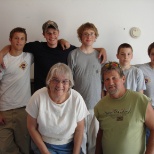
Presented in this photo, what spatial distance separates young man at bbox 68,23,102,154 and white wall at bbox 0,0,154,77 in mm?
361

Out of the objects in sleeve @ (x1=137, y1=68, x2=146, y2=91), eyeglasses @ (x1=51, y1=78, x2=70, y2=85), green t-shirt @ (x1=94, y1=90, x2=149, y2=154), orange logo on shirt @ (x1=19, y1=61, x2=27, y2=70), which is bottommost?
green t-shirt @ (x1=94, y1=90, x2=149, y2=154)

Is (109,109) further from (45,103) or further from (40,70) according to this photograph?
(40,70)

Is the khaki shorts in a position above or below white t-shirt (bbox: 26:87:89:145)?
below

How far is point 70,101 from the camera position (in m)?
1.49

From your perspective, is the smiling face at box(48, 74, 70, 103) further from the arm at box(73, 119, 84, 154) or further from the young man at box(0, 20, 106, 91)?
the young man at box(0, 20, 106, 91)

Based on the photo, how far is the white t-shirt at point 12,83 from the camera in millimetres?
1863

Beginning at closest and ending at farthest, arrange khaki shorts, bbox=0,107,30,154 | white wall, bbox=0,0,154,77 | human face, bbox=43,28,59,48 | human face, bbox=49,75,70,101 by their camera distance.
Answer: human face, bbox=49,75,70,101, khaki shorts, bbox=0,107,30,154, human face, bbox=43,28,59,48, white wall, bbox=0,0,154,77

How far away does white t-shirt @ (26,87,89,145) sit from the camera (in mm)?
1448

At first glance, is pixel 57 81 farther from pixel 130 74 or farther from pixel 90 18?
pixel 90 18

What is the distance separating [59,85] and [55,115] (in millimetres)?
226

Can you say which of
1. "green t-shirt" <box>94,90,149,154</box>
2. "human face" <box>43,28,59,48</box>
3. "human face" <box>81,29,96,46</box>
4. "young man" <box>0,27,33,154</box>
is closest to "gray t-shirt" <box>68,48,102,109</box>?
"human face" <box>81,29,96,46</box>

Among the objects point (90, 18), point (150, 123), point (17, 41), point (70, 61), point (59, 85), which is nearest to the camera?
point (150, 123)

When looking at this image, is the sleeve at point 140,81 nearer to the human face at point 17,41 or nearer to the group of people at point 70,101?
the group of people at point 70,101

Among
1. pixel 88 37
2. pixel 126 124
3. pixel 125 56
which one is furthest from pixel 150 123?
pixel 88 37
